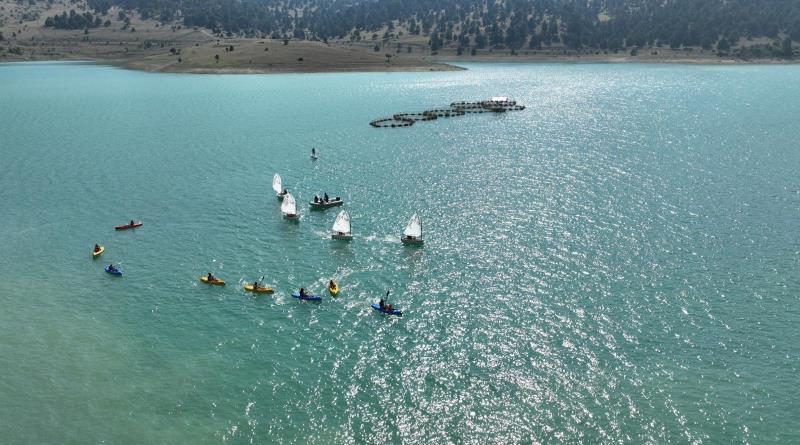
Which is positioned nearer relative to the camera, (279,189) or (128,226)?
(128,226)

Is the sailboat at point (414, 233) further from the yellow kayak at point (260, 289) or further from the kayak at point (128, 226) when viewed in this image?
the kayak at point (128, 226)

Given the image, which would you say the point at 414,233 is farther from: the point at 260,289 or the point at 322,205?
the point at 260,289

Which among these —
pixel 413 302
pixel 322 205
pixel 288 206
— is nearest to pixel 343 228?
pixel 288 206

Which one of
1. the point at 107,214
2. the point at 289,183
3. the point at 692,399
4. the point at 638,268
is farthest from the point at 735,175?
the point at 107,214

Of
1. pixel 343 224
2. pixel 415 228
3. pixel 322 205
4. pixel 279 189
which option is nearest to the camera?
pixel 415 228

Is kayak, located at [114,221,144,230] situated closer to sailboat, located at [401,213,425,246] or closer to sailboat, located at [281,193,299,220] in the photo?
sailboat, located at [281,193,299,220]
